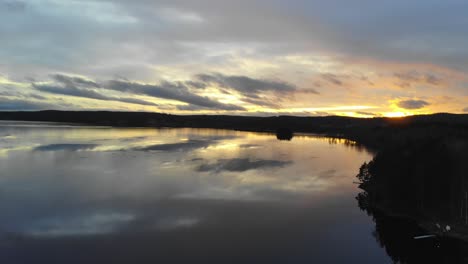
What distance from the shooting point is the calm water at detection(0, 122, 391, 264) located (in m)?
21.1

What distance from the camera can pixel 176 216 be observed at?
2741 centimetres

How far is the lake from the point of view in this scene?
21.1 meters

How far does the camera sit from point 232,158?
63.5m

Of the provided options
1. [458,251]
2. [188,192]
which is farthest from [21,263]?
[458,251]

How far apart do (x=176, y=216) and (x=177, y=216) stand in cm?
7

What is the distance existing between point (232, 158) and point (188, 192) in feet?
95.2

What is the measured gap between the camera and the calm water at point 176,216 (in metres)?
21.1

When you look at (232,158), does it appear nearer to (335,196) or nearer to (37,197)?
(335,196)

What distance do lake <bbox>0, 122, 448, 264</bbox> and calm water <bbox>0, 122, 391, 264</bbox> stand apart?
0.06 metres

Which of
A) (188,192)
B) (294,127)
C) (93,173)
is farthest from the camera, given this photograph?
(294,127)

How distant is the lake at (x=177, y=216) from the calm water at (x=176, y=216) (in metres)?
0.06

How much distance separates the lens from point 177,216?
27.4 metres

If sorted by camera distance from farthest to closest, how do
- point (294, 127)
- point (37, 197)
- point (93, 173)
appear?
point (294, 127) → point (93, 173) → point (37, 197)

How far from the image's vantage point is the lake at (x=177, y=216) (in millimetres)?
21062
